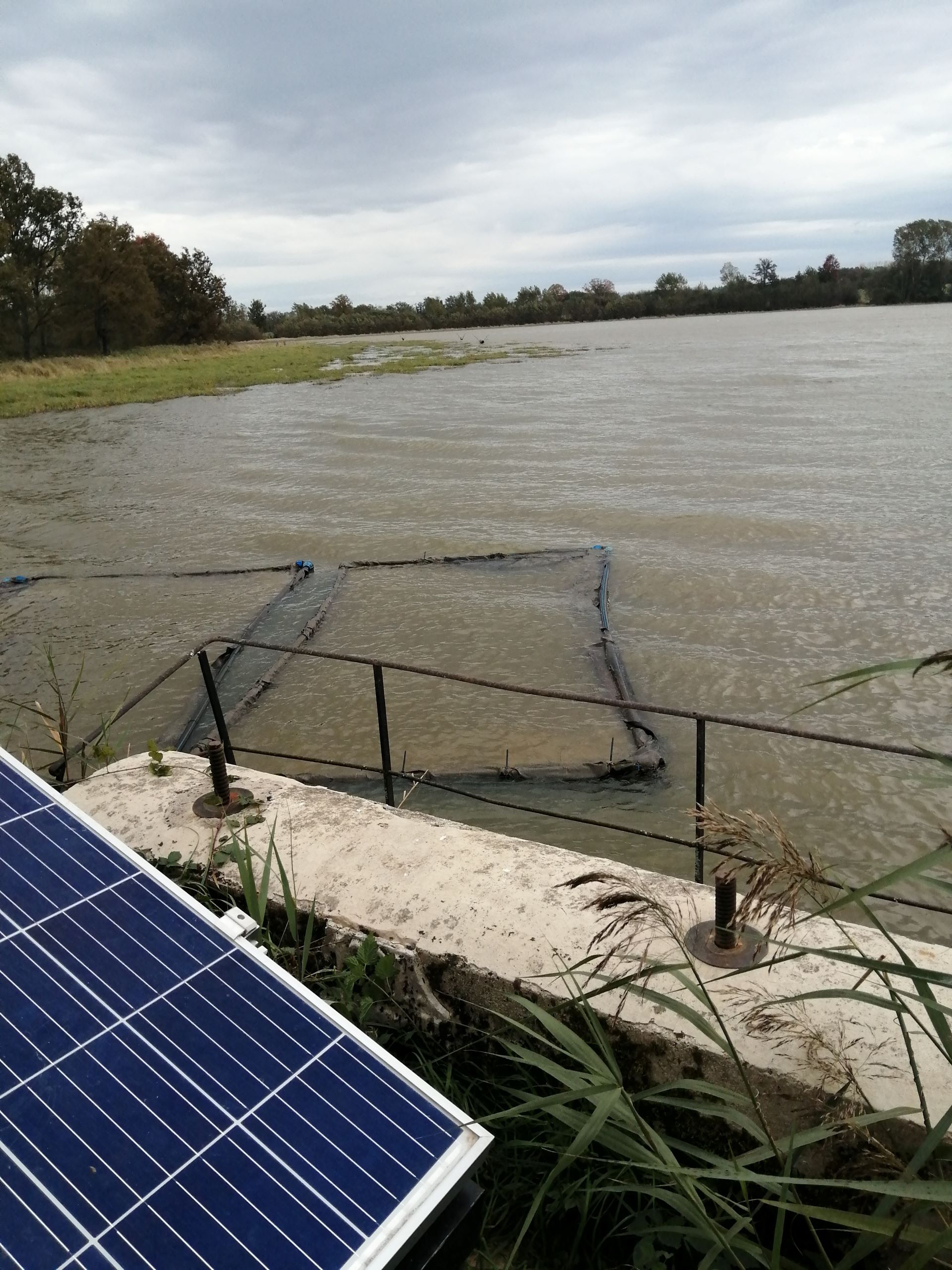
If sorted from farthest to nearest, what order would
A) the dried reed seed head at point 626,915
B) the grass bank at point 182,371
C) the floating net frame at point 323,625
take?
the grass bank at point 182,371 → the floating net frame at point 323,625 → the dried reed seed head at point 626,915

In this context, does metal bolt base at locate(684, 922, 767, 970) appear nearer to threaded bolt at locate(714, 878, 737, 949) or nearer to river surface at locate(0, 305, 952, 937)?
threaded bolt at locate(714, 878, 737, 949)

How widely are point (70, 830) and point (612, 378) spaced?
4273 cm

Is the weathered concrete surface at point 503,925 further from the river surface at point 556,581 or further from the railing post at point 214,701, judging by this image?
the river surface at point 556,581

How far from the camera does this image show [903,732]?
324 inches

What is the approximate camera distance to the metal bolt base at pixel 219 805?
12.5ft

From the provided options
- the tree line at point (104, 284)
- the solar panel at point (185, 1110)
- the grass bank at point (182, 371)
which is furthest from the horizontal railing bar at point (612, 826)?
the tree line at point (104, 284)

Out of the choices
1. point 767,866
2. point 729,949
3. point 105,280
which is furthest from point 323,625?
point 105,280

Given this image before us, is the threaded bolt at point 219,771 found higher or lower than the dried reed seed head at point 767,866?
lower

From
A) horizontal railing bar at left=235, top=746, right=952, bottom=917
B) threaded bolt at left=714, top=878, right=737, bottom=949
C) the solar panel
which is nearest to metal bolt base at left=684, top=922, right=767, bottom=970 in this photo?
threaded bolt at left=714, top=878, right=737, bottom=949

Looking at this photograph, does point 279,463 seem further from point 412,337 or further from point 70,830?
point 412,337

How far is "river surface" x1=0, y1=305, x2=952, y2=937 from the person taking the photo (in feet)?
25.1

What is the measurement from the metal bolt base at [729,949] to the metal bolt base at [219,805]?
2.09 metres

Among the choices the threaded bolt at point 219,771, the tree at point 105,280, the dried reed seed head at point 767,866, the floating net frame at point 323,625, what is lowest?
the floating net frame at point 323,625

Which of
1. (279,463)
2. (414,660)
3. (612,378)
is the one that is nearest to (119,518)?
(279,463)
